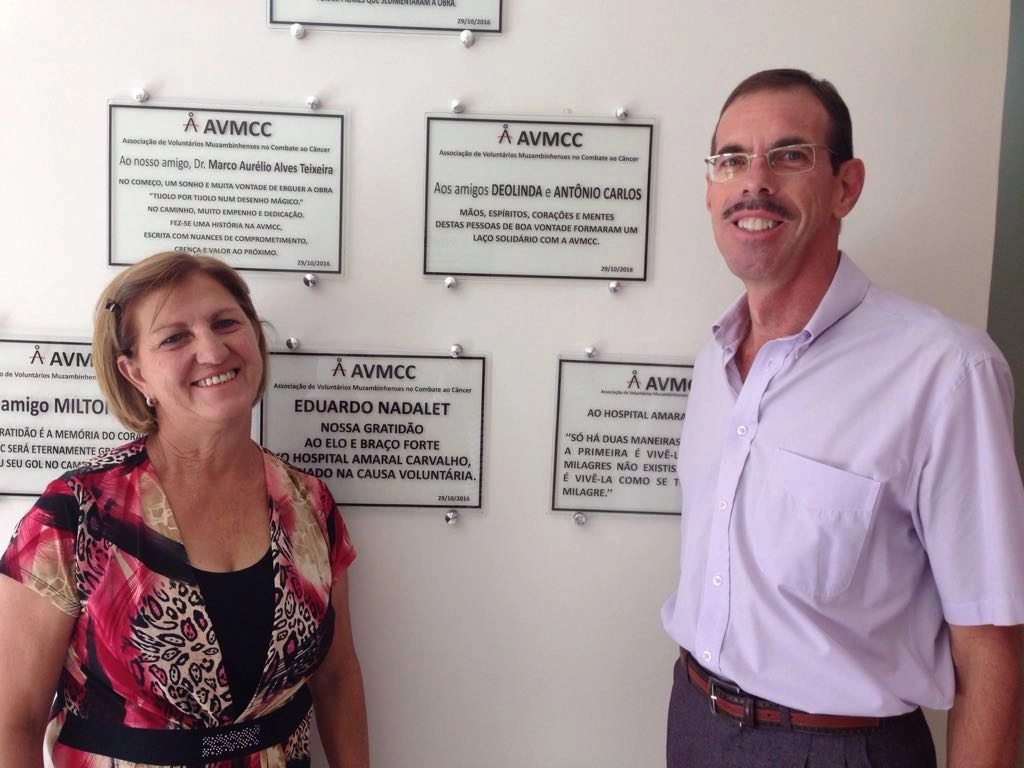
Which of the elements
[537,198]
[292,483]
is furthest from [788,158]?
[292,483]

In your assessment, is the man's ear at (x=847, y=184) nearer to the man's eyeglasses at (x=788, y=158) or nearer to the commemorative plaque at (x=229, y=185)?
the man's eyeglasses at (x=788, y=158)

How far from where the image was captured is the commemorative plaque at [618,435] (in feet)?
4.54

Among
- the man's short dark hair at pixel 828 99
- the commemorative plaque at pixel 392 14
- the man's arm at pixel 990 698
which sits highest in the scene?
the commemorative plaque at pixel 392 14

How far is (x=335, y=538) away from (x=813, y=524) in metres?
0.77

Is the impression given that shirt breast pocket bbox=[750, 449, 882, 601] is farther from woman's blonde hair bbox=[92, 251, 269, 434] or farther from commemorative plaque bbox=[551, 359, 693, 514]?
woman's blonde hair bbox=[92, 251, 269, 434]

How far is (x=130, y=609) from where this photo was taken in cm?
106

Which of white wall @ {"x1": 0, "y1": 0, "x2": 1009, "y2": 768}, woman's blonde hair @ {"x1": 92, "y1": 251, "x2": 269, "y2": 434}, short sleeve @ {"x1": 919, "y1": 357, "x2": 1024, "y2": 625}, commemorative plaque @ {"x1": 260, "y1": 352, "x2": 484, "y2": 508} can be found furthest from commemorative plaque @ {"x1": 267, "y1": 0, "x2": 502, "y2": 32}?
short sleeve @ {"x1": 919, "y1": 357, "x2": 1024, "y2": 625}

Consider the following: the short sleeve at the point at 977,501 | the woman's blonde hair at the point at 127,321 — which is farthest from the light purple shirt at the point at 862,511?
the woman's blonde hair at the point at 127,321

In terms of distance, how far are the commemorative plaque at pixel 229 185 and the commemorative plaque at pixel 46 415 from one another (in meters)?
0.21

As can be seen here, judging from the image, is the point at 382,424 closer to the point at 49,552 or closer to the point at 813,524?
the point at 49,552

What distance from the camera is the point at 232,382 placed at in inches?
44.9

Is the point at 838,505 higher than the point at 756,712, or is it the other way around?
the point at 838,505

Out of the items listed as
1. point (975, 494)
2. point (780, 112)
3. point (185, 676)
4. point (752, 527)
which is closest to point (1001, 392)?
point (975, 494)

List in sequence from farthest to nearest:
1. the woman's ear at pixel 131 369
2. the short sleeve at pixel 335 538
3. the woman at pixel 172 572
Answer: the short sleeve at pixel 335 538
the woman's ear at pixel 131 369
the woman at pixel 172 572
